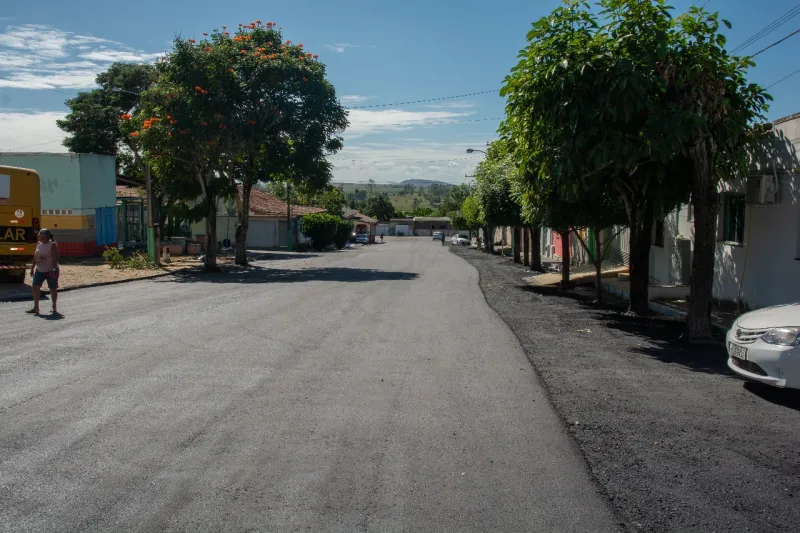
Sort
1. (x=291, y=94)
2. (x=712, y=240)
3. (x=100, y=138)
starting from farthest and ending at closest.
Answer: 1. (x=100, y=138)
2. (x=291, y=94)
3. (x=712, y=240)

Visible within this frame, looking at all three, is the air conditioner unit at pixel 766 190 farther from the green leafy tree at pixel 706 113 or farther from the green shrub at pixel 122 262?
the green shrub at pixel 122 262

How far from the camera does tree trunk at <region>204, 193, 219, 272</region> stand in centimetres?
3023

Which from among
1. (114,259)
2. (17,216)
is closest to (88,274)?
(114,259)

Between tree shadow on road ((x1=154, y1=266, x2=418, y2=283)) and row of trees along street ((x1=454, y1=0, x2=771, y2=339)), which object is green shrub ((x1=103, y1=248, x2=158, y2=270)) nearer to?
tree shadow on road ((x1=154, y1=266, x2=418, y2=283))

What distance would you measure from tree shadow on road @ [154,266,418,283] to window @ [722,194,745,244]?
11.7m

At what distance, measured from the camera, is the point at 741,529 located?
437cm

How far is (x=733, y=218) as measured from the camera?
52.2 ft

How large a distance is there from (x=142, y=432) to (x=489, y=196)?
24.3 m

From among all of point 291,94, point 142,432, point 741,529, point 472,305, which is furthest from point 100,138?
point 741,529

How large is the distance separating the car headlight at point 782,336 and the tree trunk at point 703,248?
3.90m

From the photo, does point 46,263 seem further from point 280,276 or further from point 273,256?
point 273,256

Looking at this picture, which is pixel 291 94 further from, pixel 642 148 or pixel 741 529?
pixel 741 529

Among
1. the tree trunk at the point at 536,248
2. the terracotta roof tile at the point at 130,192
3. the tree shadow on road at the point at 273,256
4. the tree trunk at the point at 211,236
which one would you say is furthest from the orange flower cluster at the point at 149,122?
the tree trunk at the point at 536,248

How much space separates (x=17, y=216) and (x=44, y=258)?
17.1 ft
